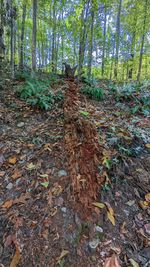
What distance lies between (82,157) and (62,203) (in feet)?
2.47

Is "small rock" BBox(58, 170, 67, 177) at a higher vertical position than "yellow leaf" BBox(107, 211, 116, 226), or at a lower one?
higher

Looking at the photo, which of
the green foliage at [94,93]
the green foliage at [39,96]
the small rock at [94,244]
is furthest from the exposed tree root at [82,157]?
the green foliage at [94,93]

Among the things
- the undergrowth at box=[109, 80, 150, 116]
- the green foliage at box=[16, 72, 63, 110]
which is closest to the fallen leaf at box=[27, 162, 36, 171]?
the green foliage at box=[16, 72, 63, 110]

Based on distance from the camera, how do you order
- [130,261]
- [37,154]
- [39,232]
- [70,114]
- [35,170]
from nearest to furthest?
[130,261] → [39,232] → [35,170] → [37,154] → [70,114]

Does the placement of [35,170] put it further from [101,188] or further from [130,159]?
[130,159]

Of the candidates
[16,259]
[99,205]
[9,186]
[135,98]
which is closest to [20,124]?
[9,186]

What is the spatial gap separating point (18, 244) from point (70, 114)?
248 cm

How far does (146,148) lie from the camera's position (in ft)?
10.7

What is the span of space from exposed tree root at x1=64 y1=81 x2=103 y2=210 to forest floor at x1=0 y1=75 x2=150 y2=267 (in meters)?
0.11

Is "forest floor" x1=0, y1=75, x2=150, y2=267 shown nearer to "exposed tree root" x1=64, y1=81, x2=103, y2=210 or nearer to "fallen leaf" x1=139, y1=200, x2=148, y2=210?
"fallen leaf" x1=139, y1=200, x2=148, y2=210

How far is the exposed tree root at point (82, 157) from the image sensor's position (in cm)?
255

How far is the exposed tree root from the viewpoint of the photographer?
2549mm

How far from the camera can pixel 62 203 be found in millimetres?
2455

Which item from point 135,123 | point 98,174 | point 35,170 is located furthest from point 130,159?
point 35,170
